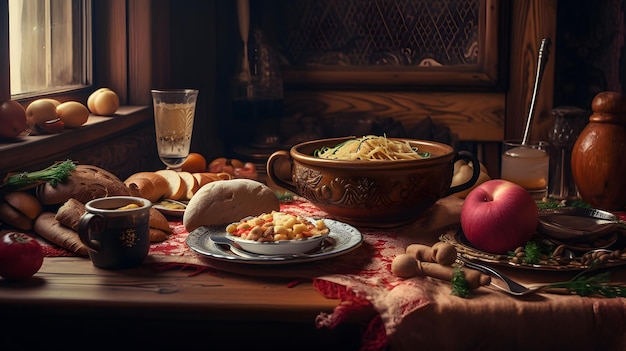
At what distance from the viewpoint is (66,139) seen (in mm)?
1938

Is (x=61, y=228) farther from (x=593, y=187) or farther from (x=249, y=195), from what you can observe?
(x=593, y=187)

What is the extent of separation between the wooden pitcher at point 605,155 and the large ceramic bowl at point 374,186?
1.14 ft

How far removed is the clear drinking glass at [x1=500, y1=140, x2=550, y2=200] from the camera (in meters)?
1.97

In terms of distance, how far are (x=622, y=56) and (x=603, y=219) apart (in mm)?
1487

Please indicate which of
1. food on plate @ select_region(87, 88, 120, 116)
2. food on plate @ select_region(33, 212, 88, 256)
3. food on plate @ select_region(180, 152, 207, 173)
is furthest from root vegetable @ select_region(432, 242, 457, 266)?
food on plate @ select_region(87, 88, 120, 116)

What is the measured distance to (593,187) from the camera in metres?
1.84

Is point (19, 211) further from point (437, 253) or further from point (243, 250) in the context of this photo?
point (437, 253)

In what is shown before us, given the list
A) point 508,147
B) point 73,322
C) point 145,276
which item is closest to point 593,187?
point 508,147

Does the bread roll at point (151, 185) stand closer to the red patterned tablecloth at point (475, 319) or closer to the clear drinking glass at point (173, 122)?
the clear drinking glass at point (173, 122)

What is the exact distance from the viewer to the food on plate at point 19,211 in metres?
1.55

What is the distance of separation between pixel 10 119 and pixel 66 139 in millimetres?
209

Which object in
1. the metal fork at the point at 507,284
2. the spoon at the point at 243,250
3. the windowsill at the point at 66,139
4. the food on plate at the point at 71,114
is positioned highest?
the food on plate at the point at 71,114

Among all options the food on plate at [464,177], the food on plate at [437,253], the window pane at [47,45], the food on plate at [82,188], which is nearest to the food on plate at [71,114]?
the window pane at [47,45]

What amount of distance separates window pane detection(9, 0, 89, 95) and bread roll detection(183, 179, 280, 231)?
661 mm
